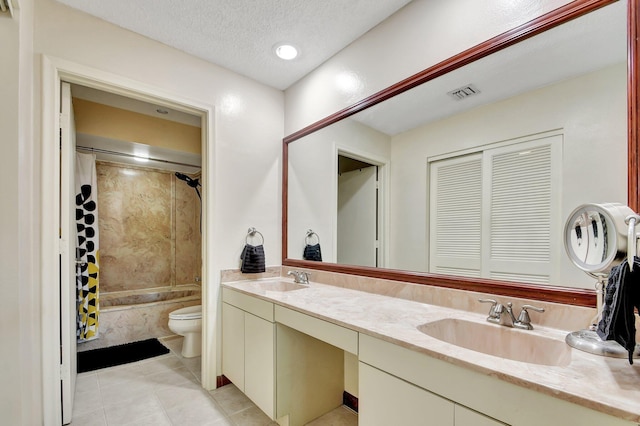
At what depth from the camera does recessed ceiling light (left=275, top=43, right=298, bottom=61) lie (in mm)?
2062

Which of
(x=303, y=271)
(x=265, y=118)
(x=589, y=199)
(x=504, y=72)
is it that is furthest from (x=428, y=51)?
(x=303, y=271)

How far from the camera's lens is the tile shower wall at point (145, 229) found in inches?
150

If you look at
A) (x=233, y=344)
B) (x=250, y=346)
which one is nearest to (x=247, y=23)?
(x=250, y=346)

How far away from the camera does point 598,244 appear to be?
0.93 metres

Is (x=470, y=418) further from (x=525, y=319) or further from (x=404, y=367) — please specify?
(x=525, y=319)

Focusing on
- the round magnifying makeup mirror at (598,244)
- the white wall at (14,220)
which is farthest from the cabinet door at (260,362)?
the round magnifying makeup mirror at (598,244)

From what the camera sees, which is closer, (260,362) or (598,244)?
(598,244)

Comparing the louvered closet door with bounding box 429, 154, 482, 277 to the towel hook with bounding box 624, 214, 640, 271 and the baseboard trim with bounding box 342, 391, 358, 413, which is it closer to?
the towel hook with bounding box 624, 214, 640, 271

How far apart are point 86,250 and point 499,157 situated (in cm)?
343

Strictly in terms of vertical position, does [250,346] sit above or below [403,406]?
below

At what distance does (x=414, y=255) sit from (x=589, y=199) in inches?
31.7

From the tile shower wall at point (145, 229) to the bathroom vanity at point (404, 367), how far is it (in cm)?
251

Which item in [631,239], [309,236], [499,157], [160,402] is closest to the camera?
[631,239]

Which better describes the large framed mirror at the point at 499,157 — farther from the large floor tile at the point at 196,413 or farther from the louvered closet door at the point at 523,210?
the large floor tile at the point at 196,413
